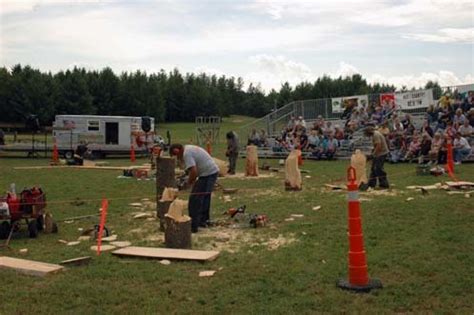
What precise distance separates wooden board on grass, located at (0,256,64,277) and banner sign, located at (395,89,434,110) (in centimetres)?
2456

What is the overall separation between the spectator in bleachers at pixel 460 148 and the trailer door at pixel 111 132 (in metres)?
20.7

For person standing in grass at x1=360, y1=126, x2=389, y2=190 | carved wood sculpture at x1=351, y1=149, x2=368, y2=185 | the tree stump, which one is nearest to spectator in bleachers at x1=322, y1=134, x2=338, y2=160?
person standing in grass at x1=360, y1=126, x2=389, y2=190

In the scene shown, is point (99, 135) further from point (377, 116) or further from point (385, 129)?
point (385, 129)

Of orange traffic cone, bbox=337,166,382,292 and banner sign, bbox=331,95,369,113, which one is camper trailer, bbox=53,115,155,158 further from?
orange traffic cone, bbox=337,166,382,292

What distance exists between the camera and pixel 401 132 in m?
25.4

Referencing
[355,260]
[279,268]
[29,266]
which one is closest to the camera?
[355,260]

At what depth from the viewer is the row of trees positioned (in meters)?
70.3

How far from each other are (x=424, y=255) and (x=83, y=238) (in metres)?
5.52

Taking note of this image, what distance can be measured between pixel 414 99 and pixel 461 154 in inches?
322

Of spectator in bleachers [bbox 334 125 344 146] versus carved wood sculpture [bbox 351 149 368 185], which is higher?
spectator in bleachers [bbox 334 125 344 146]

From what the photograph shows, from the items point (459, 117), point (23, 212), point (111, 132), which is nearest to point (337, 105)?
Result: point (459, 117)

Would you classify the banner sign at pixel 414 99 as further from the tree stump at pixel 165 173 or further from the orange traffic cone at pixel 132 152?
the tree stump at pixel 165 173

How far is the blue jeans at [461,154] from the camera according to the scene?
22.1 metres

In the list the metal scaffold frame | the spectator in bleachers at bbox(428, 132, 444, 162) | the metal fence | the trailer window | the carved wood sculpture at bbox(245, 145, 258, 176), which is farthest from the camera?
the metal scaffold frame
